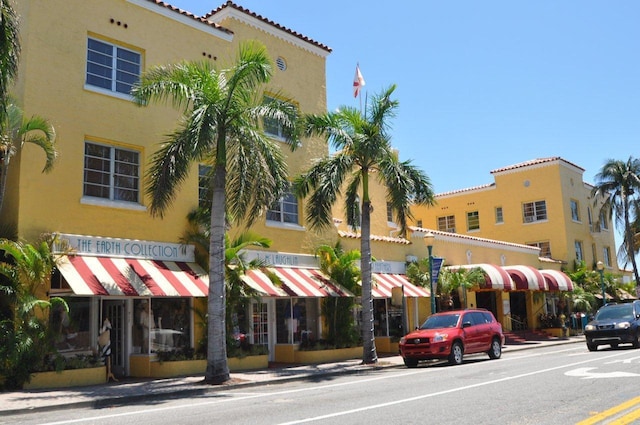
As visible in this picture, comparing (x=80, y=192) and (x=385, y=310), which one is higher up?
(x=80, y=192)

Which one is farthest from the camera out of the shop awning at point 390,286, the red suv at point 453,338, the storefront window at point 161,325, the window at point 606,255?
the window at point 606,255

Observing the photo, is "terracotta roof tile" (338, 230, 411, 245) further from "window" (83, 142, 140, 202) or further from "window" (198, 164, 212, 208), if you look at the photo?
"window" (83, 142, 140, 202)

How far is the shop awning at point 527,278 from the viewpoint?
103 feet

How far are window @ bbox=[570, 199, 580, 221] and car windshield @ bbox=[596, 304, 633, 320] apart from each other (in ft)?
61.7

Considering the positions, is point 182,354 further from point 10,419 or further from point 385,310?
point 385,310

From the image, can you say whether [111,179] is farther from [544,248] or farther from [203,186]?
[544,248]

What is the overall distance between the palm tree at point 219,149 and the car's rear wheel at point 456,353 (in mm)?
7000

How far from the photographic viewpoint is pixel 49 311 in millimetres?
15617

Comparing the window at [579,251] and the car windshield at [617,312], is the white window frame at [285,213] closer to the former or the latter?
the car windshield at [617,312]

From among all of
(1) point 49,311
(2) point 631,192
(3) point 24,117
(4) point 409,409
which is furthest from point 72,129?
(2) point 631,192

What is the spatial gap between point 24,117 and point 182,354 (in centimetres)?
755

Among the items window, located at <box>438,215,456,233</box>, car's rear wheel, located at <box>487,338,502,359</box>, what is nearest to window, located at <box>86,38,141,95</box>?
car's rear wheel, located at <box>487,338,502,359</box>

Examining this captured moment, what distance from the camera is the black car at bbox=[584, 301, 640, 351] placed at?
22.3m

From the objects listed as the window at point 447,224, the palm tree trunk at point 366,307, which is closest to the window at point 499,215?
the window at point 447,224
